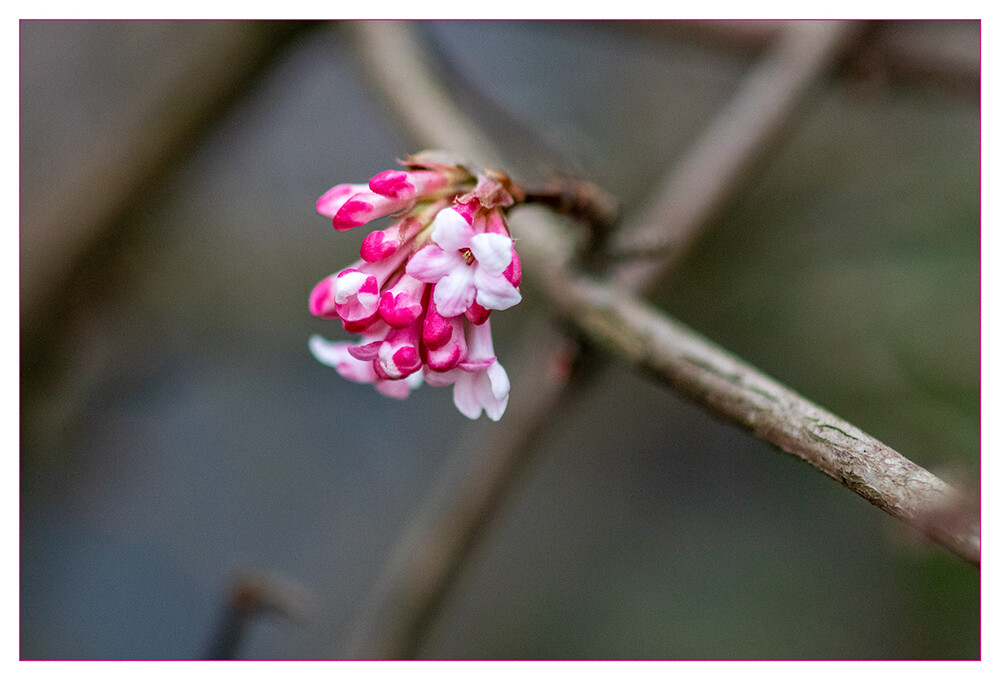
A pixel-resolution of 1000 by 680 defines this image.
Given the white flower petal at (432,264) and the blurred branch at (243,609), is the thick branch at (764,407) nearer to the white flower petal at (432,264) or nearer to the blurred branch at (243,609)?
the white flower petal at (432,264)

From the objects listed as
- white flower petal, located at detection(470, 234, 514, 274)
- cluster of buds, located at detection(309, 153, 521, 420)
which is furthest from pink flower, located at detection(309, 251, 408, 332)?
white flower petal, located at detection(470, 234, 514, 274)

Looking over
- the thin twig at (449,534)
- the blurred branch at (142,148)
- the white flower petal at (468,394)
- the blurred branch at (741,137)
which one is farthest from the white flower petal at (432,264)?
the blurred branch at (142,148)

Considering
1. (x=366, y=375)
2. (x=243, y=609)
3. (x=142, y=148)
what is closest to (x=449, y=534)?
(x=243, y=609)

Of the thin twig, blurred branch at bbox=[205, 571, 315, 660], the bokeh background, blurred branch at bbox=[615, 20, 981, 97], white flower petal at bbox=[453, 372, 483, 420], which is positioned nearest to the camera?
white flower petal at bbox=[453, 372, 483, 420]

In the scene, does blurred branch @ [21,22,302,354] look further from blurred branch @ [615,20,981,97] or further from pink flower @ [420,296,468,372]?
pink flower @ [420,296,468,372]

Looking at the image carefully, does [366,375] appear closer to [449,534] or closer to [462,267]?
[462,267]

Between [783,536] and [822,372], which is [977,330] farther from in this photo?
[783,536]
